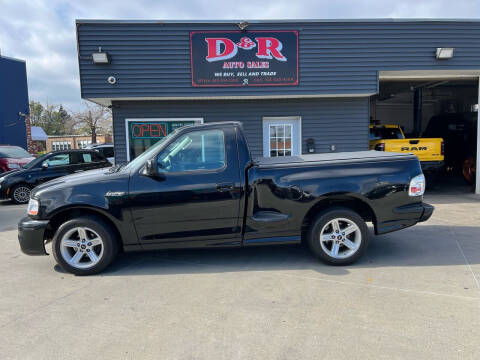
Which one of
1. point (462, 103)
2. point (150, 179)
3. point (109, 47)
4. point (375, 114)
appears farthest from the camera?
point (375, 114)

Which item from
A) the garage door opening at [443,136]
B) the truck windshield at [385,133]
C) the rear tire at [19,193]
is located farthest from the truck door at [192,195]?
the truck windshield at [385,133]

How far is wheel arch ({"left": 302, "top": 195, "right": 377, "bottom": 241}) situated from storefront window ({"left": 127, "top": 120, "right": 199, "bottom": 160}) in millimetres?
5985

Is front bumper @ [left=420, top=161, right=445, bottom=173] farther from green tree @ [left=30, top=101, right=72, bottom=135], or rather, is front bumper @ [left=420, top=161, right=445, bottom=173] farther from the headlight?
green tree @ [left=30, top=101, right=72, bottom=135]

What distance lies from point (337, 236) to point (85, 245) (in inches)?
123

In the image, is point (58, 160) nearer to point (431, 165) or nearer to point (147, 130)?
point (147, 130)

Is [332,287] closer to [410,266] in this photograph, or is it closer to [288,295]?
[288,295]

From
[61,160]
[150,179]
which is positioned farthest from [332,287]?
[61,160]

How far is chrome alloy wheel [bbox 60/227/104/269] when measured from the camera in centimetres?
430

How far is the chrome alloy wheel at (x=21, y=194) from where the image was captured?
9.86 metres

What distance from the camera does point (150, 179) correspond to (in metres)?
4.29

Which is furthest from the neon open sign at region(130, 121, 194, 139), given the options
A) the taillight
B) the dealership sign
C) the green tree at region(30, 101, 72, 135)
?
the green tree at region(30, 101, 72, 135)

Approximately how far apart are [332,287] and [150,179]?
8.02 feet

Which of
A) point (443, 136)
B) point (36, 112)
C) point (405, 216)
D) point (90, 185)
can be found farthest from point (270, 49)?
point (36, 112)

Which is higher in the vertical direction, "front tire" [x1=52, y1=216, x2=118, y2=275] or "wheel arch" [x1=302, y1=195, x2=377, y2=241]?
"wheel arch" [x1=302, y1=195, x2=377, y2=241]
